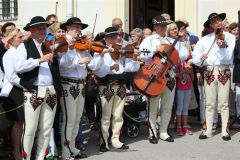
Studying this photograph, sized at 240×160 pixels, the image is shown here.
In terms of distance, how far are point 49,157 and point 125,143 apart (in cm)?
167

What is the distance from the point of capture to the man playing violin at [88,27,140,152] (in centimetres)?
736

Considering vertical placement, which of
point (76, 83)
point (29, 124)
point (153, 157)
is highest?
point (76, 83)

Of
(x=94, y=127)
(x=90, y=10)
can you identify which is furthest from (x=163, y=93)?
(x=90, y=10)

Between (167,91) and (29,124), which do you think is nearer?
(29,124)

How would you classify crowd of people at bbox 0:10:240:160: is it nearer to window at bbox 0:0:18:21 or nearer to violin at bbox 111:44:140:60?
violin at bbox 111:44:140:60

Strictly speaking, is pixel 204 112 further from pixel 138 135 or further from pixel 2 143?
pixel 2 143

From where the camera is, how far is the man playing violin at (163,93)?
312 inches

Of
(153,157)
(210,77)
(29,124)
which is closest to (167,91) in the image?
(210,77)

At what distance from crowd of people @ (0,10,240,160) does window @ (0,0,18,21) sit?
6.72 meters

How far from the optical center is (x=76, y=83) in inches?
267

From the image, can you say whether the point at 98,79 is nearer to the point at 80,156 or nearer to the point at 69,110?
the point at 69,110

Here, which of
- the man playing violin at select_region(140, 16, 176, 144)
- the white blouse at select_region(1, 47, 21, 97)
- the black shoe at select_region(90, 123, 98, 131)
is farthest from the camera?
the black shoe at select_region(90, 123, 98, 131)

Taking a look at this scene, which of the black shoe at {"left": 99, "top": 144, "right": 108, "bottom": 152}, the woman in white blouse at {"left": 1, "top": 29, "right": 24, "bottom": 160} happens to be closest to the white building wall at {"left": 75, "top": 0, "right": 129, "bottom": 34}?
the black shoe at {"left": 99, "top": 144, "right": 108, "bottom": 152}

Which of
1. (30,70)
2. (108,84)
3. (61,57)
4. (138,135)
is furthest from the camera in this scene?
(138,135)
